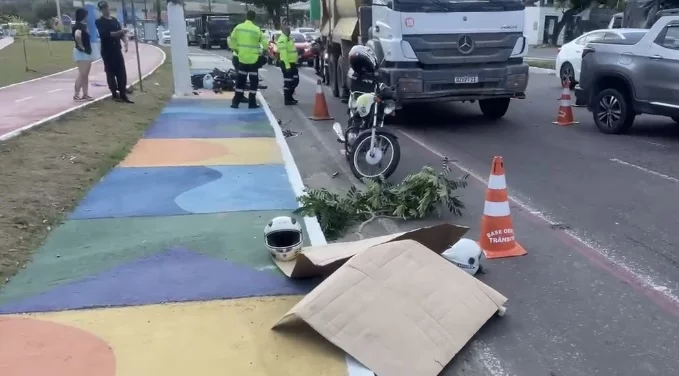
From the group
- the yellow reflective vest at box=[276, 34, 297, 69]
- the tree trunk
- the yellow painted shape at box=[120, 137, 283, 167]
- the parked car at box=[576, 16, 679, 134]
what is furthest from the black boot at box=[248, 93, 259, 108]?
the tree trunk

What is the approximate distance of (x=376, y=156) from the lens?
8.20 metres

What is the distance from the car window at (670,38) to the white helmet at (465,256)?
22.8 ft

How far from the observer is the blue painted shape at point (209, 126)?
1135cm

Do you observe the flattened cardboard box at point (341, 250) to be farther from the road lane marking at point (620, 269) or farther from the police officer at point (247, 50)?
the police officer at point (247, 50)

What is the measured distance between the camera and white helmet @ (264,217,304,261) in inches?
207

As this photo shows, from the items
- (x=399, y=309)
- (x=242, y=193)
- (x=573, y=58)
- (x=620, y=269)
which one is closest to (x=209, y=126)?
(x=242, y=193)

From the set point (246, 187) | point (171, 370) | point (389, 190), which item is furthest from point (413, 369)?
point (246, 187)

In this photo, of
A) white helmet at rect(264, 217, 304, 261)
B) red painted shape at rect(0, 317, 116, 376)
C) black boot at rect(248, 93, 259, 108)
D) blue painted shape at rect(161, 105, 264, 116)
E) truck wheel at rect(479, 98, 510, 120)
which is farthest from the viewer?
black boot at rect(248, 93, 259, 108)

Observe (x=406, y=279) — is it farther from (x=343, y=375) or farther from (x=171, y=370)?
(x=171, y=370)

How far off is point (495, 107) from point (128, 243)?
8.83 metres

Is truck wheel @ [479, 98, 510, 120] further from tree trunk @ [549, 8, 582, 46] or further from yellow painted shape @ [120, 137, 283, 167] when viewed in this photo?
tree trunk @ [549, 8, 582, 46]

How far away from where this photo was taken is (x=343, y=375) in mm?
3666

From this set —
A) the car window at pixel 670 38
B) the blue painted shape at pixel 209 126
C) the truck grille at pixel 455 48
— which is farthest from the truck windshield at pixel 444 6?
the blue painted shape at pixel 209 126

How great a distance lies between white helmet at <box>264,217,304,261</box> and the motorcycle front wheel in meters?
2.84
